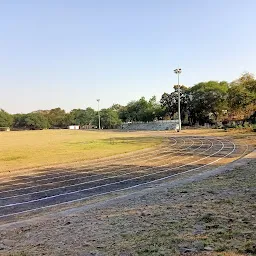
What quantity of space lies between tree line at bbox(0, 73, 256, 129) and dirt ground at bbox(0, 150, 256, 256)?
2139 inches

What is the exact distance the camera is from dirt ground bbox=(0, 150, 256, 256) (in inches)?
202

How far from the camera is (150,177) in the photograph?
15.8 m

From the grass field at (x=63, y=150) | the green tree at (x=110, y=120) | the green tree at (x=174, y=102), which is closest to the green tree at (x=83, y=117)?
the green tree at (x=110, y=120)

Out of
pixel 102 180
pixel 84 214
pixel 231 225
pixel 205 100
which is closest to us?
pixel 231 225

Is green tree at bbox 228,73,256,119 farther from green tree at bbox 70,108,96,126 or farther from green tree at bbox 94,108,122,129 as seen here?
green tree at bbox 70,108,96,126

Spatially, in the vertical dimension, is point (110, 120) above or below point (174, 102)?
below

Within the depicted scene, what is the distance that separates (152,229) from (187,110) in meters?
85.0

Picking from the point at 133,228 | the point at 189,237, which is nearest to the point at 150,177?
the point at 133,228

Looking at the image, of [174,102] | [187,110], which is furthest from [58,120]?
[187,110]

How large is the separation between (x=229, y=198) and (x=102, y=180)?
7.90m

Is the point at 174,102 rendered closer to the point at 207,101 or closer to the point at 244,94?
the point at 207,101

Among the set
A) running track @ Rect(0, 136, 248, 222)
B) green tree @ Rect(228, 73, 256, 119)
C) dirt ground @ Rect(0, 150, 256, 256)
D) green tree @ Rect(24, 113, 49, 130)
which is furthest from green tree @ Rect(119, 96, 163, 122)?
dirt ground @ Rect(0, 150, 256, 256)

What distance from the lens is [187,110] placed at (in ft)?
294

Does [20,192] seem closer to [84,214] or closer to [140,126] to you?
[84,214]
